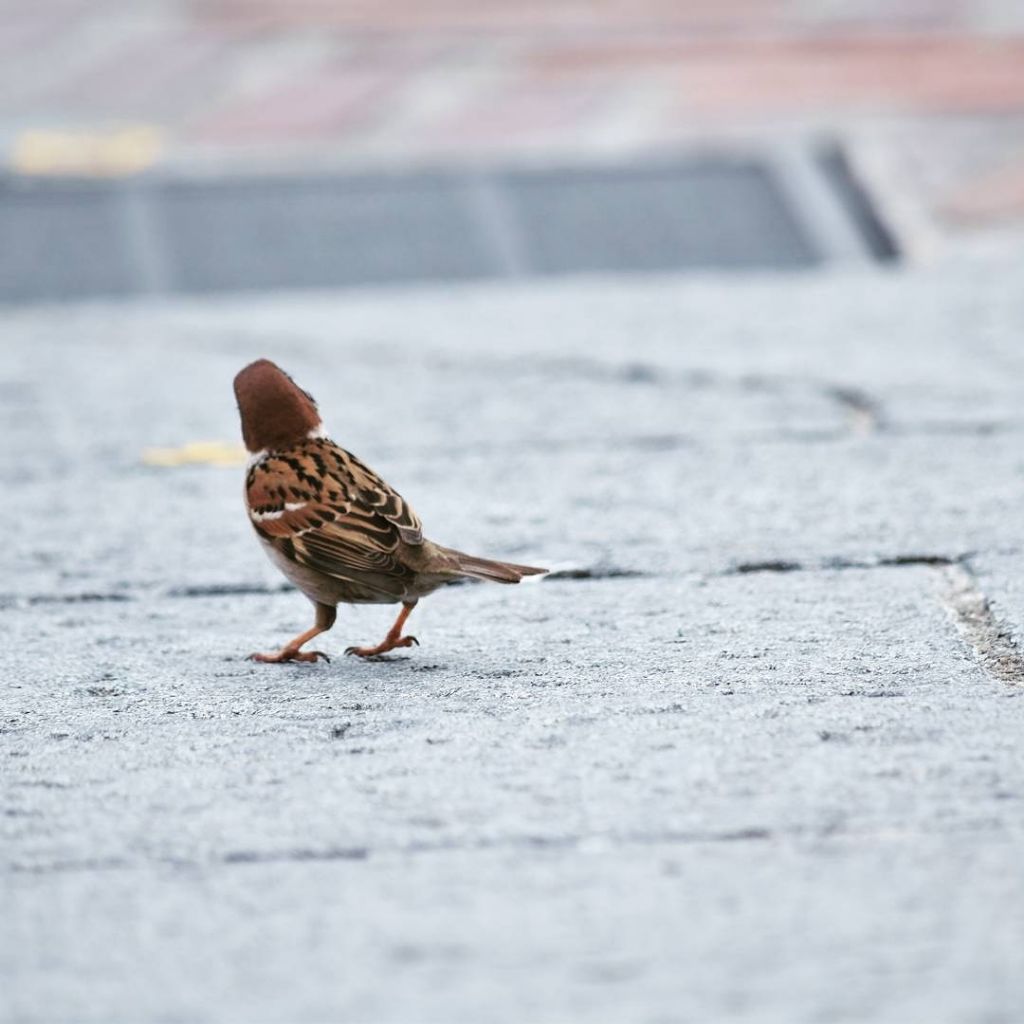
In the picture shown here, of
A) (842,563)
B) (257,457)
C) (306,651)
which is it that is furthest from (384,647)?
(842,563)

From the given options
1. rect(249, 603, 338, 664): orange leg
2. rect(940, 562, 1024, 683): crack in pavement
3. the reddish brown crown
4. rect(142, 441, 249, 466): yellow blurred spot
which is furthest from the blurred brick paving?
rect(249, 603, 338, 664): orange leg

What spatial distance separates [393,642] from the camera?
3084 mm

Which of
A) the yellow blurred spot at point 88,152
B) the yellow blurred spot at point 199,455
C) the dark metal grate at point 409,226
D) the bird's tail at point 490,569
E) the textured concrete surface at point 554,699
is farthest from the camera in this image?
the yellow blurred spot at point 88,152

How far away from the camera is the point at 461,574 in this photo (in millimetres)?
2977

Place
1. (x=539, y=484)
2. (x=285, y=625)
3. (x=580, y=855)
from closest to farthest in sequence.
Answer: (x=580, y=855) → (x=285, y=625) → (x=539, y=484)

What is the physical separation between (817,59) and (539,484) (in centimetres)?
505

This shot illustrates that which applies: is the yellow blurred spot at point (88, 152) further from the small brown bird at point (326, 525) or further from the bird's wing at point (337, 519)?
the bird's wing at point (337, 519)

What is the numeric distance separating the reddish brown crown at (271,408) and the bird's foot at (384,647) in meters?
0.36

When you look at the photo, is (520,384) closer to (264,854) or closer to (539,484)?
(539,484)

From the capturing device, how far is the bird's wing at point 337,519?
116 inches

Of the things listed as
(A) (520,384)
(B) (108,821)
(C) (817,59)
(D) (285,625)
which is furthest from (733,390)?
(C) (817,59)

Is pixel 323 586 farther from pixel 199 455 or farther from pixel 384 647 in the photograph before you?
pixel 199 455

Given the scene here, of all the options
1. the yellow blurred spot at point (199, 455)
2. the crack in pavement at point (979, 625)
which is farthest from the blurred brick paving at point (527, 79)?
the crack in pavement at point (979, 625)

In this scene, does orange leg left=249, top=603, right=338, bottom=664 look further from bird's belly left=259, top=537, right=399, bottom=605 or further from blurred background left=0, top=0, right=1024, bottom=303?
blurred background left=0, top=0, right=1024, bottom=303
